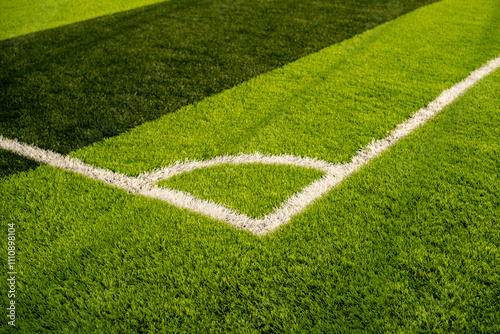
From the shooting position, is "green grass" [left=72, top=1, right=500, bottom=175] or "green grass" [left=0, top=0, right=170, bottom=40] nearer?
"green grass" [left=72, top=1, right=500, bottom=175]

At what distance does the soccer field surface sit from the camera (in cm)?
154

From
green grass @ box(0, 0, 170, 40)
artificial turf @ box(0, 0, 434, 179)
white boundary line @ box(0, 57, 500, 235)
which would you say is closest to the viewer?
white boundary line @ box(0, 57, 500, 235)

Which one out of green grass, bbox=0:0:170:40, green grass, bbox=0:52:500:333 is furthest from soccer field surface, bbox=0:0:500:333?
green grass, bbox=0:0:170:40

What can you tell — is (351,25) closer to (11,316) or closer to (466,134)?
(466,134)

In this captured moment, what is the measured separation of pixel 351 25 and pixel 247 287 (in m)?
4.63

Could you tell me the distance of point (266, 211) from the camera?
202cm

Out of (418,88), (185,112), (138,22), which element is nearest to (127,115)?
(185,112)

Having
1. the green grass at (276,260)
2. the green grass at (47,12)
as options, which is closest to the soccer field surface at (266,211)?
the green grass at (276,260)

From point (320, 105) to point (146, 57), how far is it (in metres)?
2.13

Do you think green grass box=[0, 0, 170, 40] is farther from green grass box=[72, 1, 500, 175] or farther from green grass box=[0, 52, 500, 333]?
green grass box=[0, 52, 500, 333]

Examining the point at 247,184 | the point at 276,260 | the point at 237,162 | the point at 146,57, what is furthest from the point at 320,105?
the point at 146,57

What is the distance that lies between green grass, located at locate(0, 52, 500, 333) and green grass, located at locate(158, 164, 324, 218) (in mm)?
181

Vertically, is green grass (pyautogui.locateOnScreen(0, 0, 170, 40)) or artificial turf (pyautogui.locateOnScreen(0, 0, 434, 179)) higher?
green grass (pyautogui.locateOnScreen(0, 0, 170, 40))

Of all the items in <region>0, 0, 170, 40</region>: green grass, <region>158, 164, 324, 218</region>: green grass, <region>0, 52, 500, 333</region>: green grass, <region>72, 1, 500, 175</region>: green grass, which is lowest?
<region>0, 52, 500, 333</region>: green grass
